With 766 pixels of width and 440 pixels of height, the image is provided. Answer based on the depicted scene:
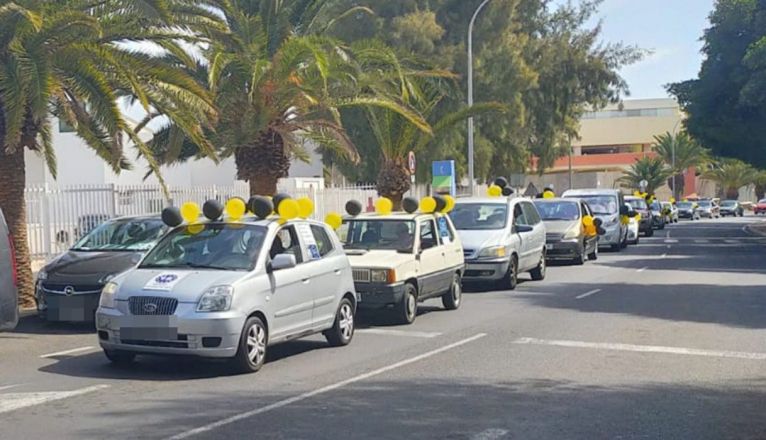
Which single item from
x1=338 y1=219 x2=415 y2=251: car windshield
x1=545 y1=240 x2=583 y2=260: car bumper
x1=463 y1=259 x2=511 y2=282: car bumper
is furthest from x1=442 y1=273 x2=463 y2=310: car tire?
x1=545 y1=240 x2=583 y2=260: car bumper

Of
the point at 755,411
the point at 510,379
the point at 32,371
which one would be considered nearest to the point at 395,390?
the point at 510,379

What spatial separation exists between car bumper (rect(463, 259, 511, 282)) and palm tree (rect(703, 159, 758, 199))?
76.3 meters

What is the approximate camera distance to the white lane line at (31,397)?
28.1 ft

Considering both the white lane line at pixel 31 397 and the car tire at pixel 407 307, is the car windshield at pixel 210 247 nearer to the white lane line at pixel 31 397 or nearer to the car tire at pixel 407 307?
the white lane line at pixel 31 397

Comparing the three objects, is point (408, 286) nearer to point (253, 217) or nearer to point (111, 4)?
point (253, 217)

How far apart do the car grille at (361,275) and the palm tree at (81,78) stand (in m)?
3.64

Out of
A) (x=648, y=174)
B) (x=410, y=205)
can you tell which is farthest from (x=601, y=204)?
(x=648, y=174)

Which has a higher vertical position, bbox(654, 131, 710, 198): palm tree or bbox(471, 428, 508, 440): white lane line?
bbox(654, 131, 710, 198): palm tree

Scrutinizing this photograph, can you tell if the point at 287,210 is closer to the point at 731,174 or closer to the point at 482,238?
the point at 482,238

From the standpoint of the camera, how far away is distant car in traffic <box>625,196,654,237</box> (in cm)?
4178

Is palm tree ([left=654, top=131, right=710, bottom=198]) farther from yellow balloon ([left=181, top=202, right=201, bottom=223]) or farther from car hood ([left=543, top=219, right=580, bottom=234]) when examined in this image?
yellow balloon ([left=181, top=202, right=201, bottom=223])

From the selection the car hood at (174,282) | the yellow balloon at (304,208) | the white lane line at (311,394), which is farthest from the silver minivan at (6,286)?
the white lane line at (311,394)

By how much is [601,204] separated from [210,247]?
892 inches

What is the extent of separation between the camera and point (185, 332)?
9.70 m
